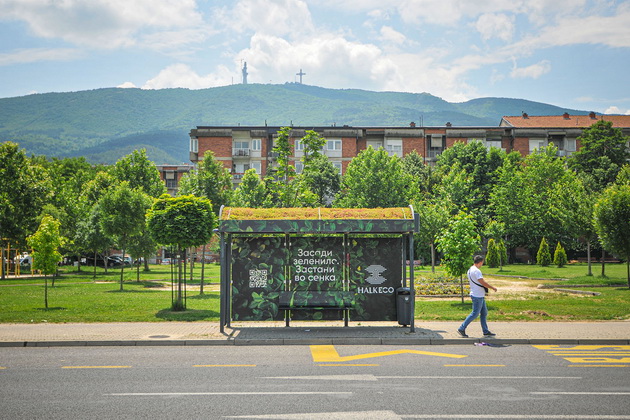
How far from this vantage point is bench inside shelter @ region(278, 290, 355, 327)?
15.0 metres

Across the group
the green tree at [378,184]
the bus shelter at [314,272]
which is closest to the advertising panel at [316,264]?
the bus shelter at [314,272]

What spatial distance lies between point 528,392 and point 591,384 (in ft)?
4.26

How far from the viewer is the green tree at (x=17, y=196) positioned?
1873 inches

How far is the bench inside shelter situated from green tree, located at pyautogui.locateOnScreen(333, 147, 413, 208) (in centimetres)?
4534

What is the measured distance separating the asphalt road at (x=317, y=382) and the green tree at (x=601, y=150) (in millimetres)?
62397

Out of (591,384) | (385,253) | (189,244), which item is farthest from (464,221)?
(591,384)

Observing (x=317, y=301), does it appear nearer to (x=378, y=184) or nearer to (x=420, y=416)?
(x=420, y=416)

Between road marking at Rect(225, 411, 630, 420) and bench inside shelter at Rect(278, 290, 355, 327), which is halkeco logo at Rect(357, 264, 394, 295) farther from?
road marking at Rect(225, 411, 630, 420)

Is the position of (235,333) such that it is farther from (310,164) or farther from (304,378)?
(310,164)

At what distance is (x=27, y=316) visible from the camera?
1791cm

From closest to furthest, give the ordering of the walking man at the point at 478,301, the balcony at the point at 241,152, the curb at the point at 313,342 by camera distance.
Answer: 1. the curb at the point at 313,342
2. the walking man at the point at 478,301
3. the balcony at the point at 241,152

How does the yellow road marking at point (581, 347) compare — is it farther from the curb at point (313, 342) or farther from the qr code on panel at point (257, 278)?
the qr code on panel at point (257, 278)

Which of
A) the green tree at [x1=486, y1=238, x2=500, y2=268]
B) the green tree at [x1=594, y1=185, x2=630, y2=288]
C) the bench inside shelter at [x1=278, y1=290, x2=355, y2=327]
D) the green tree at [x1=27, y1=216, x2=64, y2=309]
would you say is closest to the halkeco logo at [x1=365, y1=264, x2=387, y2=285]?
the bench inside shelter at [x1=278, y1=290, x2=355, y2=327]

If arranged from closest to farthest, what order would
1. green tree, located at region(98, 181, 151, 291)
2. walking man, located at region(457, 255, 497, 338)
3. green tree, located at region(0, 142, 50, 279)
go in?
walking man, located at region(457, 255, 497, 338)
green tree, located at region(98, 181, 151, 291)
green tree, located at region(0, 142, 50, 279)
